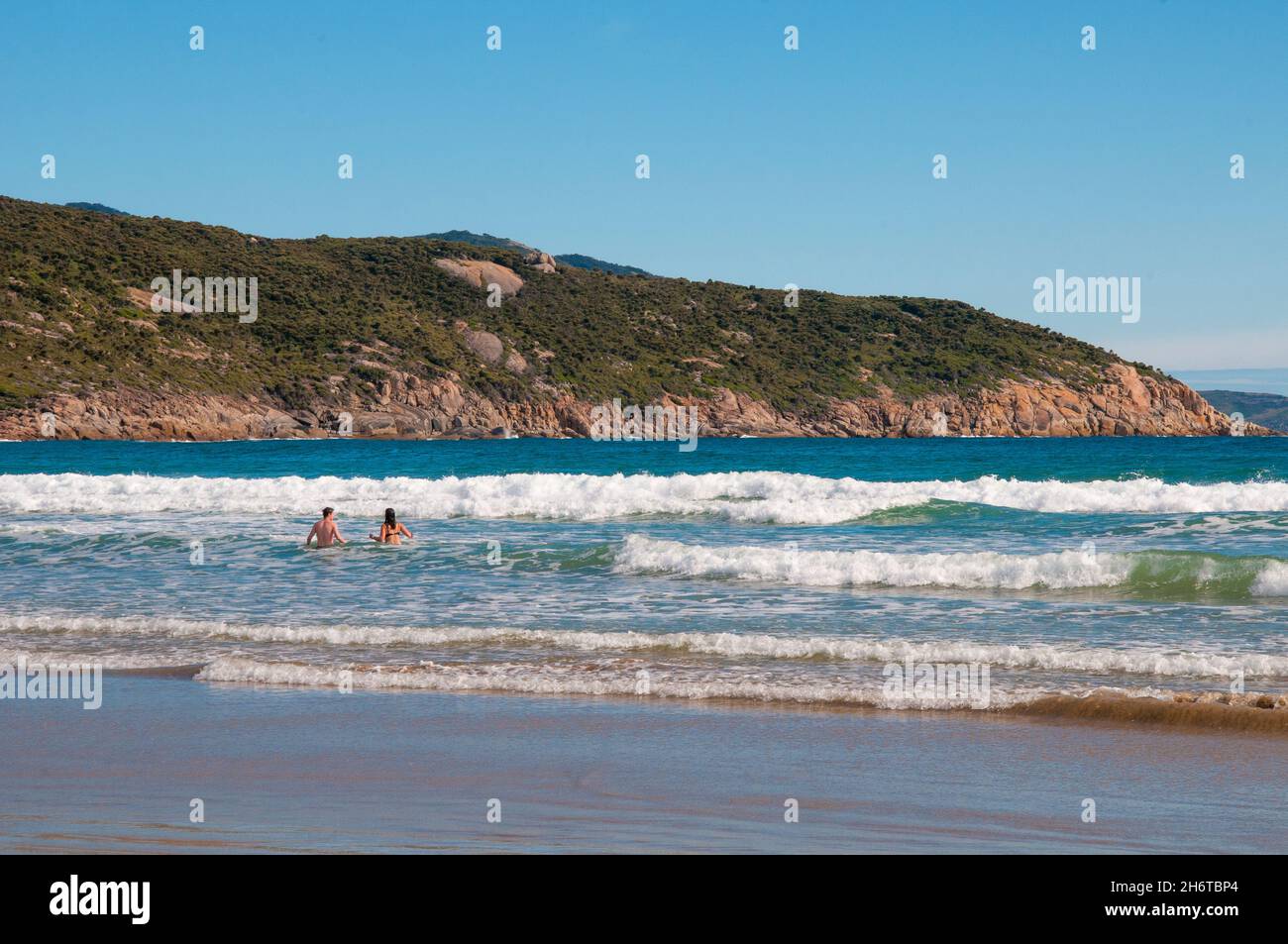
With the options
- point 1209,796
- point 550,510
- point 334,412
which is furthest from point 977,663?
point 334,412

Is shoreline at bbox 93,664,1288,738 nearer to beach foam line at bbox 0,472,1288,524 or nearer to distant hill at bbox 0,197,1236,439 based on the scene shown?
beach foam line at bbox 0,472,1288,524

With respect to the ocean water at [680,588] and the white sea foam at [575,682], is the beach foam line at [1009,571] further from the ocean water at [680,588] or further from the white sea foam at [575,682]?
the white sea foam at [575,682]

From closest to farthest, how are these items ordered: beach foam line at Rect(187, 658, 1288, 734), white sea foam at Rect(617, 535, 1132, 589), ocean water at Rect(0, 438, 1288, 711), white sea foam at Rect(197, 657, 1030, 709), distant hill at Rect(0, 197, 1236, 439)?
beach foam line at Rect(187, 658, 1288, 734), white sea foam at Rect(197, 657, 1030, 709), ocean water at Rect(0, 438, 1288, 711), white sea foam at Rect(617, 535, 1132, 589), distant hill at Rect(0, 197, 1236, 439)

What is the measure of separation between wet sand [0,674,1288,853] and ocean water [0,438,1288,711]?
0.80 metres

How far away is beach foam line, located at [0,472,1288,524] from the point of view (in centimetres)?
2483

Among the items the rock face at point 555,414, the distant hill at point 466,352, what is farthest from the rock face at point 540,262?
the rock face at point 555,414

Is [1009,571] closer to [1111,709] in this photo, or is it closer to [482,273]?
[1111,709]

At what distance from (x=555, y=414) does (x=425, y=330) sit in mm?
14445

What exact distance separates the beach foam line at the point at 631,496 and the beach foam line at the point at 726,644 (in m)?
12.5

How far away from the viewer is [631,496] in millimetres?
27078

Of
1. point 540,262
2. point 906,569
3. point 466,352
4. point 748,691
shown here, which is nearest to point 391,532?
point 906,569

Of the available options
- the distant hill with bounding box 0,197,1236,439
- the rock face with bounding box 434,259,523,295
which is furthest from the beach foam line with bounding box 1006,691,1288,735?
the rock face with bounding box 434,259,523,295

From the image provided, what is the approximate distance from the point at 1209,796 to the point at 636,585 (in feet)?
29.4
